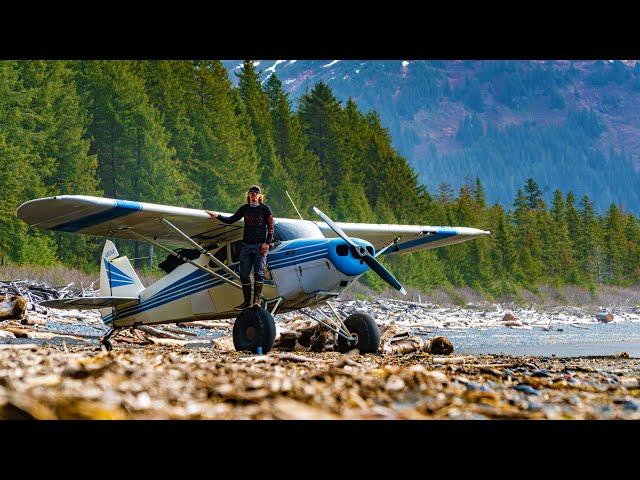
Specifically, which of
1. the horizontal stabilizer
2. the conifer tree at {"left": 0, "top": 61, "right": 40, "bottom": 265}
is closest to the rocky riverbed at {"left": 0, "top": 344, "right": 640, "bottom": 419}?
the horizontal stabilizer

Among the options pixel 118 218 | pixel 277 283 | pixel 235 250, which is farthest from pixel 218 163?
pixel 277 283

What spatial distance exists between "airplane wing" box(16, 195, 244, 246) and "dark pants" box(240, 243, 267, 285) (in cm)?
134

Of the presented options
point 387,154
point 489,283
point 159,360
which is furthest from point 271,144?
point 159,360

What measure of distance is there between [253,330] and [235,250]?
1.90 m

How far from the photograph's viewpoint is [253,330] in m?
9.21

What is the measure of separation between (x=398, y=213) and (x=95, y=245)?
3448cm

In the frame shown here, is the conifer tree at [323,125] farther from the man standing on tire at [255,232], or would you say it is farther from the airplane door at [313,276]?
the man standing on tire at [255,232]

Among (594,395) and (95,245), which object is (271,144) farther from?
(594,395)

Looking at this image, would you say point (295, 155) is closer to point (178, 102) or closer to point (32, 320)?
point (178, 102)

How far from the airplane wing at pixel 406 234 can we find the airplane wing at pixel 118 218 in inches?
84.0

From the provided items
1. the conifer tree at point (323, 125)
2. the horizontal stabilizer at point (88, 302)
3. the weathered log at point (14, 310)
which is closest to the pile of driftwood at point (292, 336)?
the weathered log at point (14, 310)

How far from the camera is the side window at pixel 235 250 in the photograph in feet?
35.4
